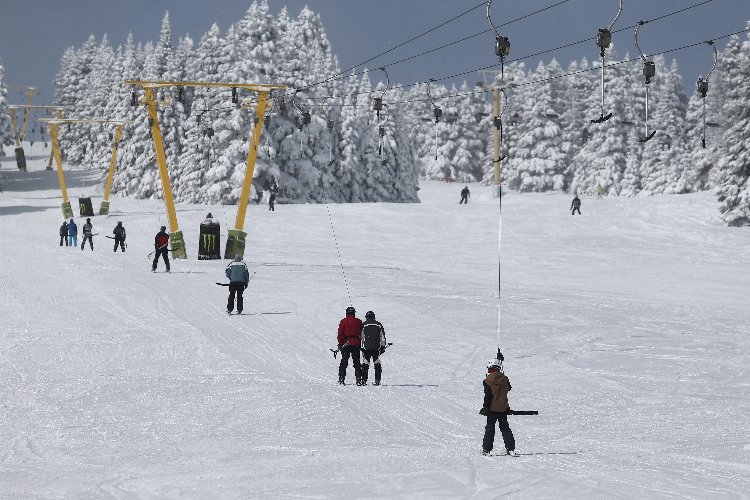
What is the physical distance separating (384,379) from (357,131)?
56682mm

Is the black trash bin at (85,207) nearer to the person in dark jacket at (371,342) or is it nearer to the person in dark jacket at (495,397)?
the person in dark jacket at (371,342)

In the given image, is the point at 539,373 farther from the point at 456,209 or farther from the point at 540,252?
the point at 456,209

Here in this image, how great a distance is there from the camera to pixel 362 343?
1417cm

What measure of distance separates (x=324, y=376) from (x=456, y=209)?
1440 inches

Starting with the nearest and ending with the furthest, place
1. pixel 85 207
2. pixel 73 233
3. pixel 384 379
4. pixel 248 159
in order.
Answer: pixel 384 379
pixel 248 159
pixel 73 233
pixel 85 207

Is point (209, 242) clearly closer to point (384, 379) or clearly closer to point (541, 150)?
point (384, 379)

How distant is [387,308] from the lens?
23078 millimetres

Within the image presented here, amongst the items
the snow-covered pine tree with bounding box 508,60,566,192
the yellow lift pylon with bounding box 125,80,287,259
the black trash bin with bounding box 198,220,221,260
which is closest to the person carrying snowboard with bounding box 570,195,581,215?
the yellow lift pylon with bounding box 125,80,287,259

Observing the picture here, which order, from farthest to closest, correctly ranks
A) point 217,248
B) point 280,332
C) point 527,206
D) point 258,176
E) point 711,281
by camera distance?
point 258,176
point 527,206
point 217,248
point 711,281
point 280,332

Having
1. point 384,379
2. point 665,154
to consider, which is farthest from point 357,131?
point 384,379

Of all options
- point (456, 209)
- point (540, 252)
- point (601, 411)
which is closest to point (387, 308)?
point (601, 411)

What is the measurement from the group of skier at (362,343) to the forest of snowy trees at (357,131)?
31514 millimetres

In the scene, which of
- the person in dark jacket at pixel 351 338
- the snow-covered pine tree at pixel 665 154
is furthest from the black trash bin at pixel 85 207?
the person in dark jacket at pixel 351 338

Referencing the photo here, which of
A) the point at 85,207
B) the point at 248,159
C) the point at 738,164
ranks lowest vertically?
the point at 85,207
